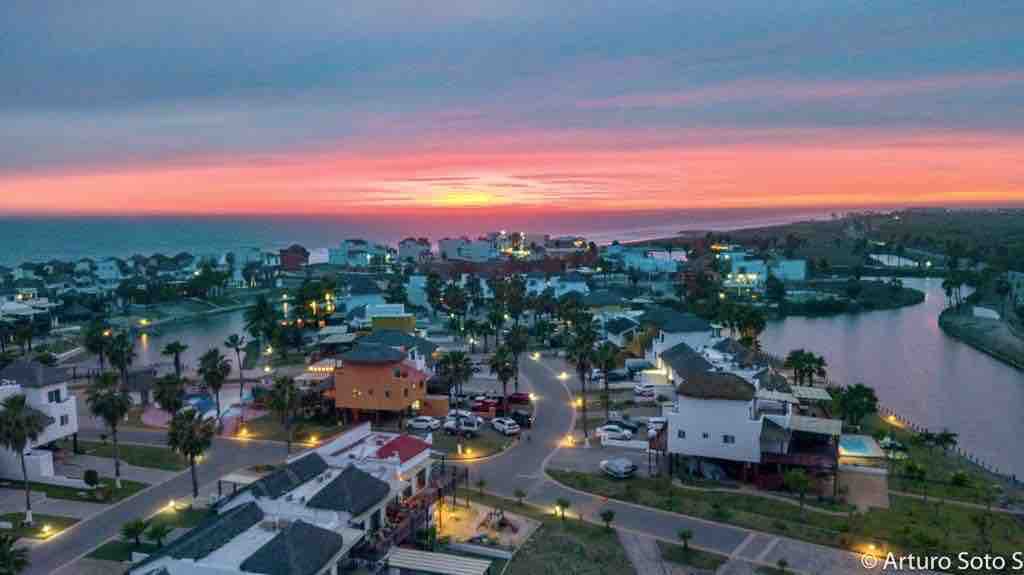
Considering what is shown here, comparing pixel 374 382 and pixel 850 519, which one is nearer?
pixel 850 519

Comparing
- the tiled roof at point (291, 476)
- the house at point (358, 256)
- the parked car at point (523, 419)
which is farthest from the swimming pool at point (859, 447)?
the house at point (358, 256)

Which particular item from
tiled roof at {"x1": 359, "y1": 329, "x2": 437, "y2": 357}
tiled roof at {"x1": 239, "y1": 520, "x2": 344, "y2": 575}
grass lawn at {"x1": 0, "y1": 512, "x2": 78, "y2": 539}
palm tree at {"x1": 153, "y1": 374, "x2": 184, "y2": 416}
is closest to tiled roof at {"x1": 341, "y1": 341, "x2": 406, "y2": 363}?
tiled roof at {"x1": 359, "y1": 329, "x2": 437, "y2": 357}

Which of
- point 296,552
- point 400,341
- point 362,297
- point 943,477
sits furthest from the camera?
point 362,297

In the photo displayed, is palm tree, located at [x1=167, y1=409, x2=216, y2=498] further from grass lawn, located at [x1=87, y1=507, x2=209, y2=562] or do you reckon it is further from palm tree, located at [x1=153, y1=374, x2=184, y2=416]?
palm tree, located at [x1=153, y1=374, x2=184, y2=416]

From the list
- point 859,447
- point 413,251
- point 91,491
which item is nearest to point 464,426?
point 91,491

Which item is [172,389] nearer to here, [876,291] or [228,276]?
[228,276]

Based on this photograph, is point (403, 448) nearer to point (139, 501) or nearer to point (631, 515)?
point (631, 515)

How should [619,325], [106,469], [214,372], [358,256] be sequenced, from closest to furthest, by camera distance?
[106,469] < [214,372] < [619,325] < [358,256]
